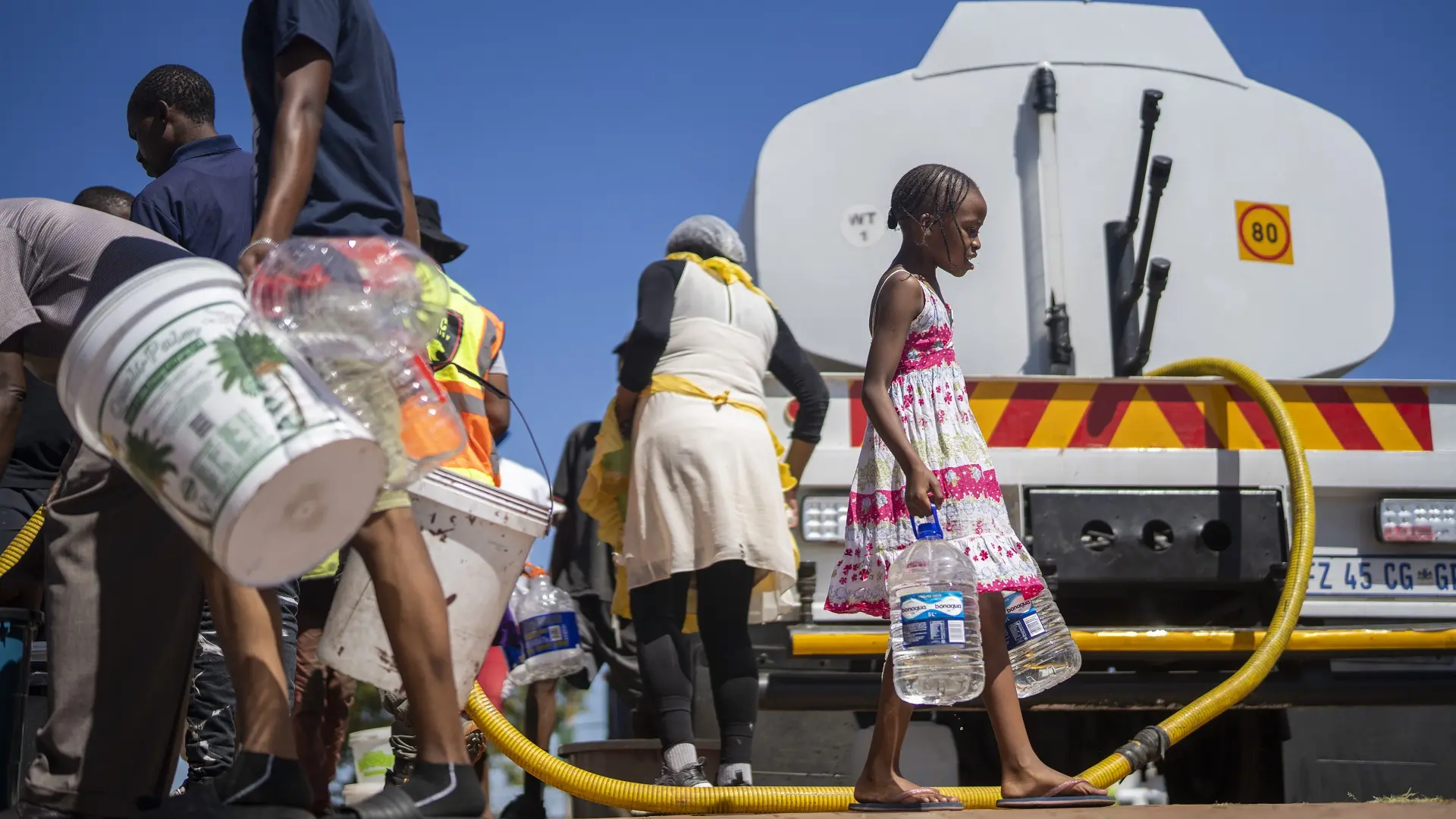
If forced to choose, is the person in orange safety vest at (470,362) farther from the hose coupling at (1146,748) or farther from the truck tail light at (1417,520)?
the truck tail light at (1417,520)

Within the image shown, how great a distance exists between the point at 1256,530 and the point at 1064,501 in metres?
0.64

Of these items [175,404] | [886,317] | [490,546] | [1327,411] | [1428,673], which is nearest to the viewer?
[175,404]

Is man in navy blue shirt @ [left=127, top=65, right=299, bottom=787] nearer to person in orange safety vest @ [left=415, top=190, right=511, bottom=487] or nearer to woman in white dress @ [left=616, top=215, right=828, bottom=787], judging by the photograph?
person in orange safety vest @ [left=415, top=190, right=511, bottom=487]

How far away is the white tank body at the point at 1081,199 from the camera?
5.73 meters

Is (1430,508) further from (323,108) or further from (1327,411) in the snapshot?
(323,108)

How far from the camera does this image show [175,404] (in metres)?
2.15

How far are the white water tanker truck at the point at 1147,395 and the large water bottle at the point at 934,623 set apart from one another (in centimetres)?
105

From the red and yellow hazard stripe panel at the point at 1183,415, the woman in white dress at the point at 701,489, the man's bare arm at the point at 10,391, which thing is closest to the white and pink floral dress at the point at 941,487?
the woman in white dress at the point at 701,489

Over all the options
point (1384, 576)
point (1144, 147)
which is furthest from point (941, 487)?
point (1144, 147)

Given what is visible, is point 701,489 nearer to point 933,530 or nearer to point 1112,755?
point 933,530

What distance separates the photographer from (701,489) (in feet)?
13.9

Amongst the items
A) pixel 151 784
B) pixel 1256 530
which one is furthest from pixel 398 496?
pixel 1256 530

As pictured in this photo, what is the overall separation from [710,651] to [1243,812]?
1.71 metres

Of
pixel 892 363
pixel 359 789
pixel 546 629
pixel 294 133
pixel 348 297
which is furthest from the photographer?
pixel 359 789
